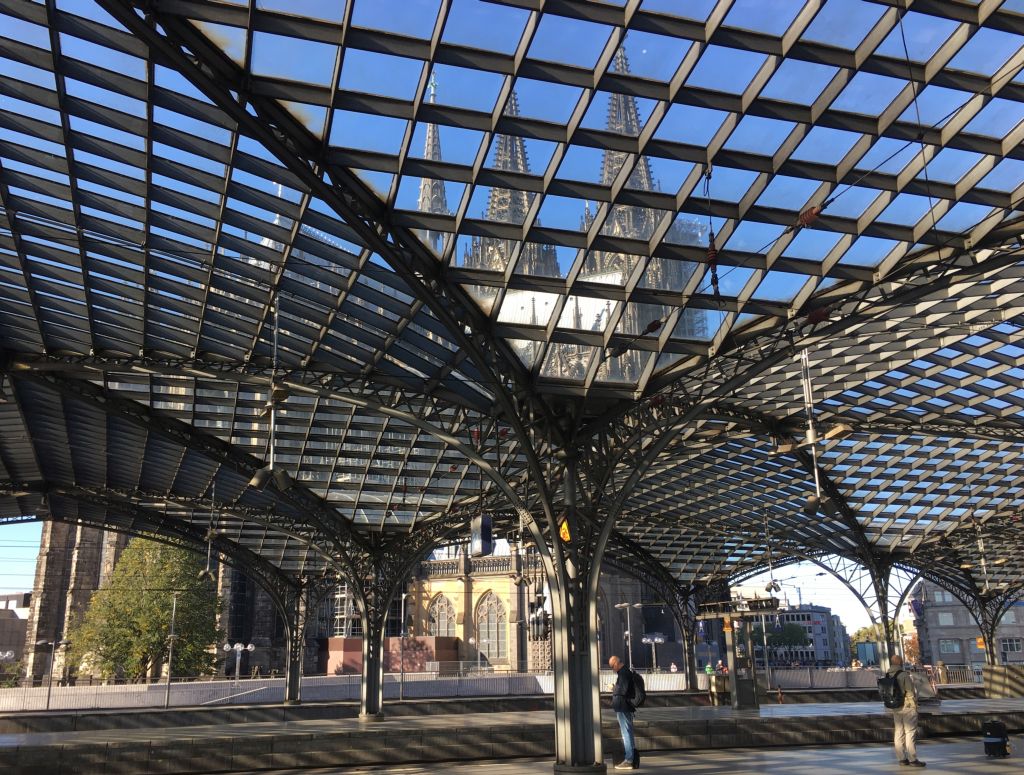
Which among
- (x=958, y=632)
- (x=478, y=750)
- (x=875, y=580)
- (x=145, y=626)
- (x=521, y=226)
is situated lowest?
(x=478, y=750)

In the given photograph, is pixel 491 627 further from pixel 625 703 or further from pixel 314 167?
pixel 314 167

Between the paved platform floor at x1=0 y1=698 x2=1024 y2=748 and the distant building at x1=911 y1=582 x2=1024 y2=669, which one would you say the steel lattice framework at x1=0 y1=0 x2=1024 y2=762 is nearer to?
the paved platform floor at x1=0 y1=698 x2=1024 y2=748

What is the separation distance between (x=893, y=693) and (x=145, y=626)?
61759mm

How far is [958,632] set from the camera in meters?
113

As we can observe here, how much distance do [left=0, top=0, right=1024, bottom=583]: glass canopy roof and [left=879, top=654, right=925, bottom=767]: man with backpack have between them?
26.6ft

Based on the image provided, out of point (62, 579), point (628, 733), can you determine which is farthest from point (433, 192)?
point (62, 579)

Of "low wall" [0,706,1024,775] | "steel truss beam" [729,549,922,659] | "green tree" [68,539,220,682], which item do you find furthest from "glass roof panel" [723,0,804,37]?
"green tree" [68,539,220,682]

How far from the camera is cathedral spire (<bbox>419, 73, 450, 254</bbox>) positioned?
17.5 meters

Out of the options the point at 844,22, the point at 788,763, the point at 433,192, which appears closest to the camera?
the point at 844,22

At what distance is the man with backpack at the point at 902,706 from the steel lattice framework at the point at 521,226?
716cm

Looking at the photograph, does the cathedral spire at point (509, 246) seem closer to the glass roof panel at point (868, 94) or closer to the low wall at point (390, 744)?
the glass roof panel at point (868, 94)

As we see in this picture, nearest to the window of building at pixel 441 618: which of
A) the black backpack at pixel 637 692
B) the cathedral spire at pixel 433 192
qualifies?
the black backpack at pixel 637 692

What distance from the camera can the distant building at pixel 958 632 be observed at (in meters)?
108

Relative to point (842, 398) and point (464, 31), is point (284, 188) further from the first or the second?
point (842, 398)
